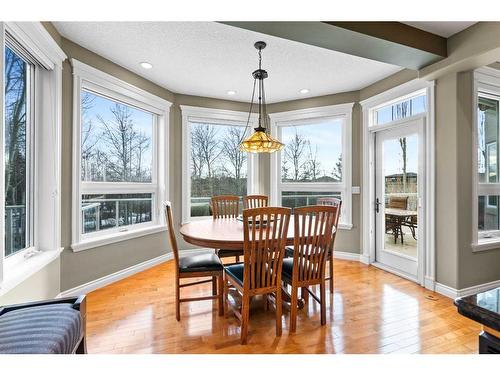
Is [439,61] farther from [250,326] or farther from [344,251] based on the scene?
[250,326]

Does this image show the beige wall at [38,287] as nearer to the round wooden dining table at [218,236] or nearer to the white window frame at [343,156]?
the round wooden dining table at [218,236]

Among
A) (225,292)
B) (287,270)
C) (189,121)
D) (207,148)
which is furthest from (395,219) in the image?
(189,121)

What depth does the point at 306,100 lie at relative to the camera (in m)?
4.39

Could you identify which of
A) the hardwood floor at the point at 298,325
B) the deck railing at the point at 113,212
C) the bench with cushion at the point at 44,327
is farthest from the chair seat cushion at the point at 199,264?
the deck railing at the point at 113,212

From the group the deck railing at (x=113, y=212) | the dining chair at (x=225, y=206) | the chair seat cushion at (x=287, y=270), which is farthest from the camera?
the dining chair at (x=225, y=206)

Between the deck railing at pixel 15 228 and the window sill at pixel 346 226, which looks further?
the window sill at pixel 346 226

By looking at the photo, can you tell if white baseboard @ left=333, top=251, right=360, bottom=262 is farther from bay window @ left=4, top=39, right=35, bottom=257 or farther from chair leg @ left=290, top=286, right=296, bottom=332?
bay window @ left=4, top=39, right=35, bottom=257

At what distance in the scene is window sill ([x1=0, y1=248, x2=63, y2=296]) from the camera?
5.82 ft

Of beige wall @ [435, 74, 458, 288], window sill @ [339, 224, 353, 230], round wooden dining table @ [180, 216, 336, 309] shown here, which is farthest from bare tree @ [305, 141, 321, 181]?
round wooden dining table @ [180, 216, 336, 309]

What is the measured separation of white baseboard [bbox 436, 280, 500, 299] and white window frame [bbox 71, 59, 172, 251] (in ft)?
11.6

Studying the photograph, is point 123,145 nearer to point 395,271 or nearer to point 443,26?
point 443,26

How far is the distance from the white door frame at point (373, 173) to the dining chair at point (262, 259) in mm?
1992

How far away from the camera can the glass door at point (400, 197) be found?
3.22 metres

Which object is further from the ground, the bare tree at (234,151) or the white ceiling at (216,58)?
the white ceiling at (216,58)
